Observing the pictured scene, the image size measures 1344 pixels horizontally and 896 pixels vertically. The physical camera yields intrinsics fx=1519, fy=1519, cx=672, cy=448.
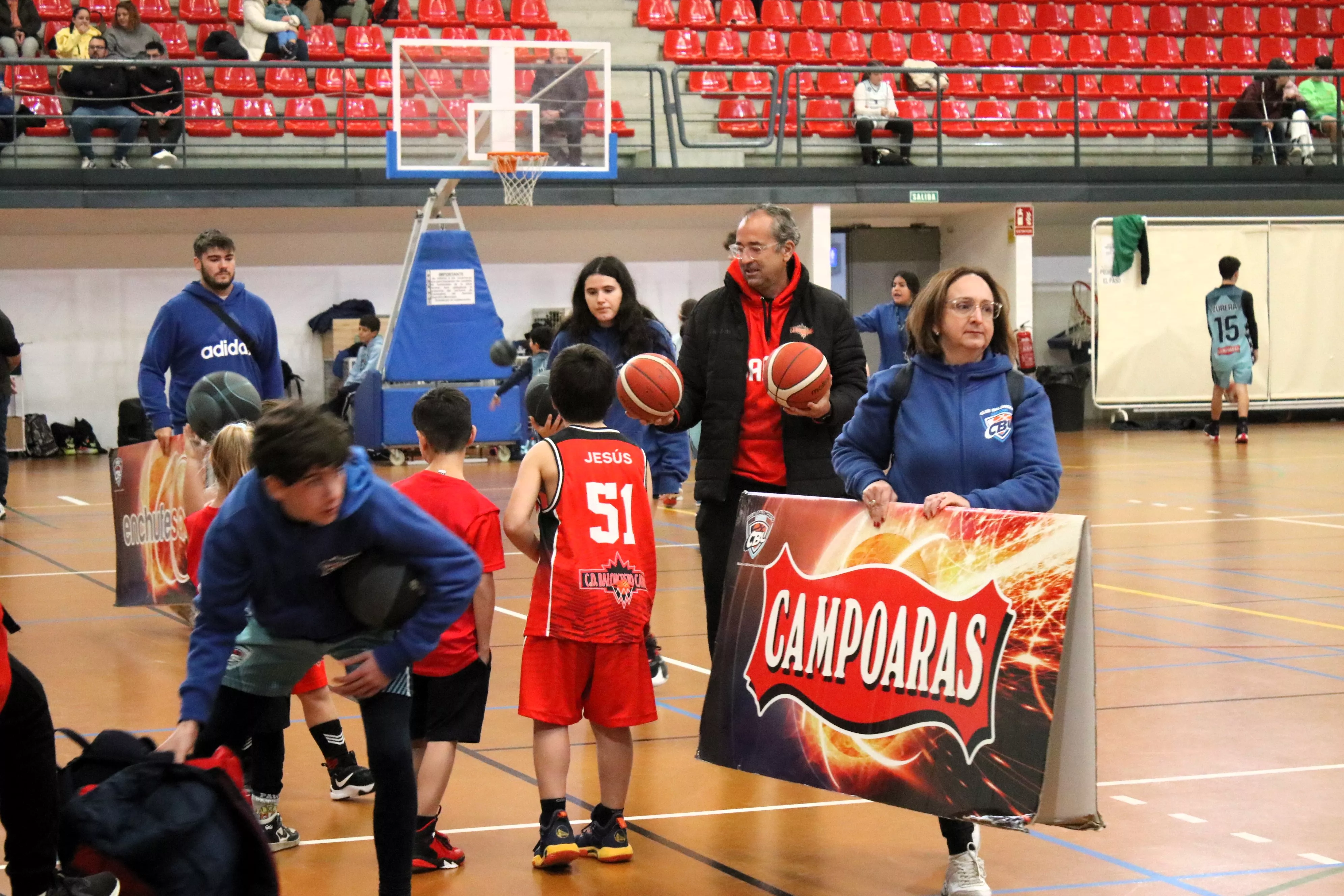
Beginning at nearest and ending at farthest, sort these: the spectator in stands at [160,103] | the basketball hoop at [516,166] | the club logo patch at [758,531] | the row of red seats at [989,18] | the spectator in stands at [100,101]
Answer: the club logo patch at [758,531] → the basketball hoop at [516,166] → the spectator in stands at [100,101] → the spectator in stands at [160,103] → the row of red seats at [989,18]

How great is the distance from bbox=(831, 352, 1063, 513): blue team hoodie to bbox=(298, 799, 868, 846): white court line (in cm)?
93

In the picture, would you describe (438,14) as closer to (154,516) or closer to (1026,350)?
(1026,350)

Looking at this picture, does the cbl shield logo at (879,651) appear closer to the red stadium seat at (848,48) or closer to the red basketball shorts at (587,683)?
the red basketball shorts at (587,683)

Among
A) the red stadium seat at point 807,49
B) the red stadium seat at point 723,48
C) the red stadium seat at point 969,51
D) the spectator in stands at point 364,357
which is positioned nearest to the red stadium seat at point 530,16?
the red stadium seat at point 723,48

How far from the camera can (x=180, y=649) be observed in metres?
6.86

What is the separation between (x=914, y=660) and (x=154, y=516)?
4695mm

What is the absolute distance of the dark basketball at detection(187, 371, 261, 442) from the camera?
18.6 feet

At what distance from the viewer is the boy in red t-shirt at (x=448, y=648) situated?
3998mm

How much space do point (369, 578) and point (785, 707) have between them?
1.46 meters

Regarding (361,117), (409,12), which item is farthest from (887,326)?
(409,12)

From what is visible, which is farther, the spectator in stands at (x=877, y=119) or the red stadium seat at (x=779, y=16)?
the red stadium seat at (x=779, y=16)

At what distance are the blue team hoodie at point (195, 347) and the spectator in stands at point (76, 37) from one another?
1248 centimetres

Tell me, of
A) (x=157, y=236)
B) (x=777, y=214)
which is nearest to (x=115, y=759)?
(x=777, y=214)

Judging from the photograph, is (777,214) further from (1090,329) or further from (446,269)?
(1090,329)
